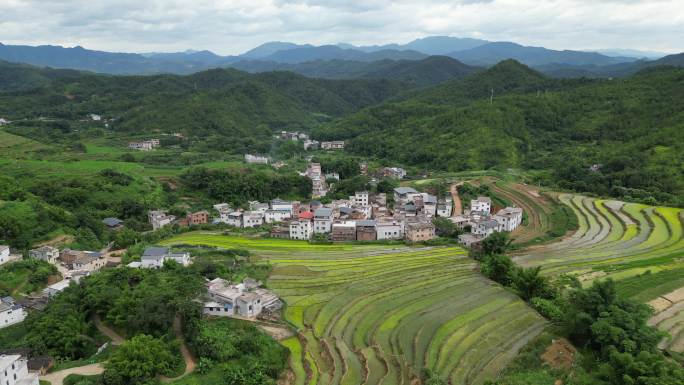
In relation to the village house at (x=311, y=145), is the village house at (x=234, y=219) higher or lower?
lower

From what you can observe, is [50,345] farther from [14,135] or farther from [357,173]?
[14,135]

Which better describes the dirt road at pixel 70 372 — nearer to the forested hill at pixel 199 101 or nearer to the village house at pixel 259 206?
the village house at pixel 259 206

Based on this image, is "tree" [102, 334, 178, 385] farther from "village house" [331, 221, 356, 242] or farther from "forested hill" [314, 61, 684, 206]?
"forested hill" [314, 61, 684, 206]

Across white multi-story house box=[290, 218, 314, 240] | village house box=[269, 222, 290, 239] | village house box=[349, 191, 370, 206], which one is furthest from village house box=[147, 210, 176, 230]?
village house box=[349, 191, 370, 206]

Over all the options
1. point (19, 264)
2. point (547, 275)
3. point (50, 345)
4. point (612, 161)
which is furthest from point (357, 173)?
point (50, 345)

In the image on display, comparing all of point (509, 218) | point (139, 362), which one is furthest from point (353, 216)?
point (139, 362)

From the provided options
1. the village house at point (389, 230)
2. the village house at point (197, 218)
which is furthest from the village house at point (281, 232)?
the village house at point (389, 230)
